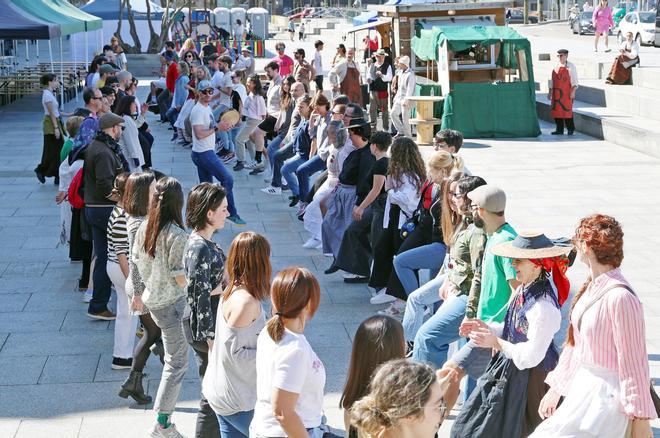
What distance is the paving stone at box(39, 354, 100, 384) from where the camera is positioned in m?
7.78

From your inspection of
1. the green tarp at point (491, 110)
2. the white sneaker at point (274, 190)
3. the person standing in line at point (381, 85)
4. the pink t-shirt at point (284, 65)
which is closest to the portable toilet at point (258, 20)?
the pink t-shirt at point (284, 65)

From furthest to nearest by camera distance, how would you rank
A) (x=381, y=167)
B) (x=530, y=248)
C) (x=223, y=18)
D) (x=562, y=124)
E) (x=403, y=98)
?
(x=223, y=18)
(x=562, y=124)
(x=403, y=98)
(x=381, y=167)
(x=530, y=248)

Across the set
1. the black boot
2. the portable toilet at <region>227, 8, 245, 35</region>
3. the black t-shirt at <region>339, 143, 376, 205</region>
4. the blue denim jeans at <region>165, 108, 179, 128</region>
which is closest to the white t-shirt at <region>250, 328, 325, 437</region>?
the black boot

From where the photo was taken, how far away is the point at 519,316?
518cm

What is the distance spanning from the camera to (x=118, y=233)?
7738 millimetres

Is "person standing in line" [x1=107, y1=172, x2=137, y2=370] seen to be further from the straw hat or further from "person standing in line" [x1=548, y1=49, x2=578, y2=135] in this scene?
"person standing in line" [x1=548, y1=49, x2=578, y2=135]

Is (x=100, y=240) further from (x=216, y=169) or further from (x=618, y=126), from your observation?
(x=618, y=126)

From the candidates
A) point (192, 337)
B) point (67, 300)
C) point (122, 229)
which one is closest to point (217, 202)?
point (192, 337)

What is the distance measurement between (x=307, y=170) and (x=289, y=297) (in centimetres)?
848

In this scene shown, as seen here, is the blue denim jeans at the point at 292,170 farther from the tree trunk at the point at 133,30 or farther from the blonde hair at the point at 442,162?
the tree trunk at the point at 133,30

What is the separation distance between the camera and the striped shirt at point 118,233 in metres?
7.73

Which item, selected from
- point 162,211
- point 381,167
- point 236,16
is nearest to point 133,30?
point 236,16

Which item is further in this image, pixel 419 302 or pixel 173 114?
pixel 173 114

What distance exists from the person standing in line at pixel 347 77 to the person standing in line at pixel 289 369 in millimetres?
18039
